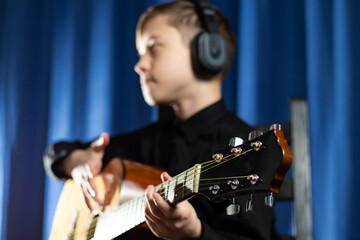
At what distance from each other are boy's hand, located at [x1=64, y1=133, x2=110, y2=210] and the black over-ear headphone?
11.3 inches

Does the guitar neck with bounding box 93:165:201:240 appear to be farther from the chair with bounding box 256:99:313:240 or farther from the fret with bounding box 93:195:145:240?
the chair with bounding box 256:99:313:240

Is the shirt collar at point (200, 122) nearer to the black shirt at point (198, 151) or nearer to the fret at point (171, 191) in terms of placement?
the black shirt at point (198, 151)

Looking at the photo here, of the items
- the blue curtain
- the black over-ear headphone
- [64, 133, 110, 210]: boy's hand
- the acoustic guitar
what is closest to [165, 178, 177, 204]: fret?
the acoustic guitar

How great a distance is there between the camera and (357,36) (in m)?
1.19

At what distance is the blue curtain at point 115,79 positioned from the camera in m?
1.20

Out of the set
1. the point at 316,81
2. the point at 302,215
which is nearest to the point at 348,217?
the point at 302,215

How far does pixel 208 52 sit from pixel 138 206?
1.33 ft

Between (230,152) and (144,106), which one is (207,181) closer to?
(230,152)

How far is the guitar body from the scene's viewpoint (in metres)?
0.85

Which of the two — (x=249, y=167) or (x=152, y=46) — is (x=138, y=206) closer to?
(x=249, y=167)

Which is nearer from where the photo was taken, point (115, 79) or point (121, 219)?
point (121, 219)

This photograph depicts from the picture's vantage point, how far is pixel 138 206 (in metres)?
0.76

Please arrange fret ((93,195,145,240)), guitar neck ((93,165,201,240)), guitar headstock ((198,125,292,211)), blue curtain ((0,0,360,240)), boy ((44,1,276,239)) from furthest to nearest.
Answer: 1. blue curtain ((0,0,360,240))
2. boy ((44,1,276,239))
3. fret ((93,195,145,240))
4. guitar neck ((93,165,201,240))
5. guitar headstock ((198,125,292,211))

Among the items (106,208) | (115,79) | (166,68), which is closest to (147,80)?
(166,68)
